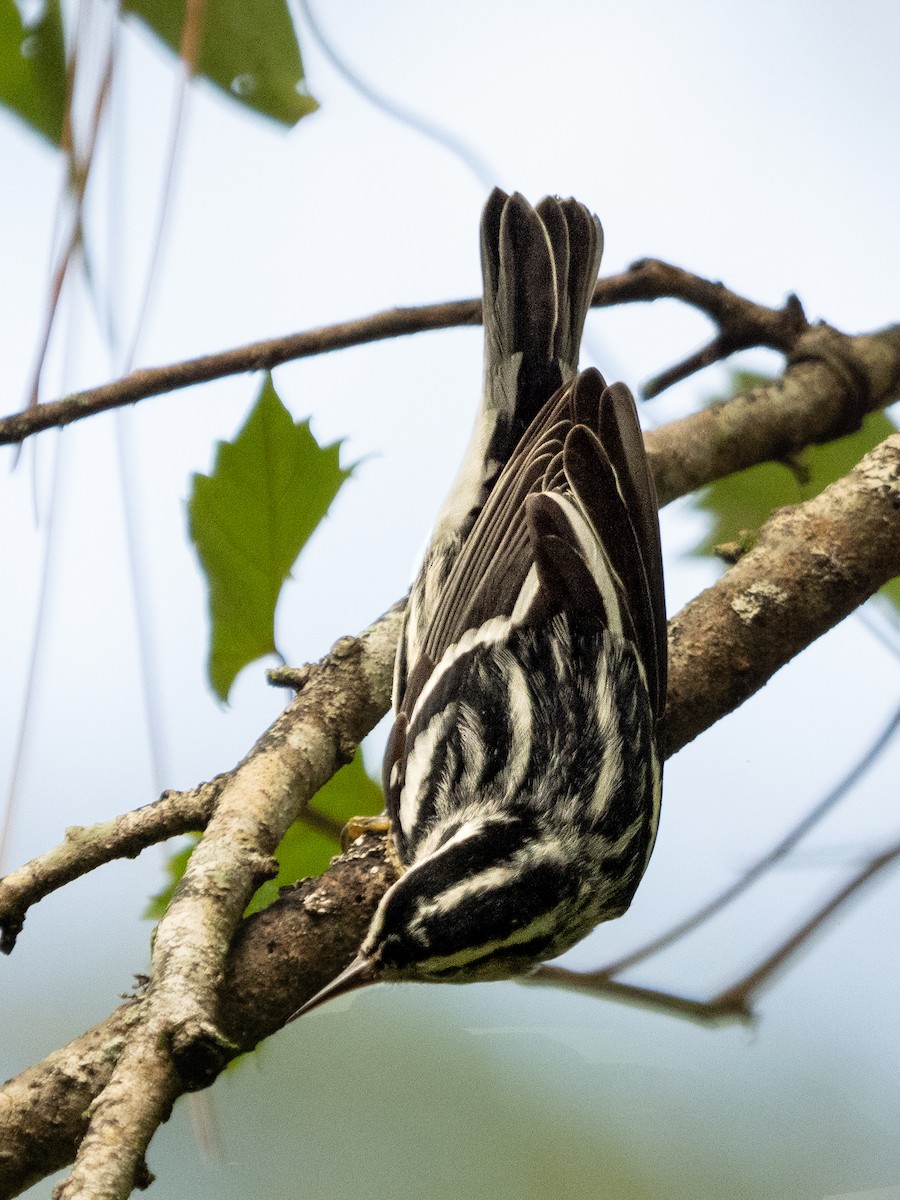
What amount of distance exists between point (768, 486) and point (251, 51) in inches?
50.7

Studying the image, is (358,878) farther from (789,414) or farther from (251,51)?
(251,51)

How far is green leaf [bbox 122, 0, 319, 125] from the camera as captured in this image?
2.01 meters

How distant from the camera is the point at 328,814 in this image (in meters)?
1.83

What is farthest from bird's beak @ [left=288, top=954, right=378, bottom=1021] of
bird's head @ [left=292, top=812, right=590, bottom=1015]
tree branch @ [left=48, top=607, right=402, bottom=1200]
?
tree branch @ [left=48, top=607, right=402, bottom=1200]

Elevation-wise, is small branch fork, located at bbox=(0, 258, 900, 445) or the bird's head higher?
small branch fork, located at bbox=(0, 258, 900, 445)

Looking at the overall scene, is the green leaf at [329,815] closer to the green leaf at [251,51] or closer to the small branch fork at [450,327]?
the small branch fork at [450,327]

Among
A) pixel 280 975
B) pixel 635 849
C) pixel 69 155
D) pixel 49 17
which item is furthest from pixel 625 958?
pixel 49 17

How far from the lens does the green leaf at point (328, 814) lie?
1794 millimetres

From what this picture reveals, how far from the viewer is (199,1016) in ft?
3.59

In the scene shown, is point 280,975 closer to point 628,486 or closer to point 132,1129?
point 132,1129

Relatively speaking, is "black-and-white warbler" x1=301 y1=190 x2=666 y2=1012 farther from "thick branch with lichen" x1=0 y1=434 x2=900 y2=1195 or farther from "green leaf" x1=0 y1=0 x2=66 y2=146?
"green leaf" x1=0 y1=0 x2=66 y2=146

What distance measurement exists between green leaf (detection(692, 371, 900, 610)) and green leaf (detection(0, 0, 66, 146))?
1369 millimetres

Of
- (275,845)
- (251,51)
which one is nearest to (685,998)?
(275,845)

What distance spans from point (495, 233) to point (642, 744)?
112cm
